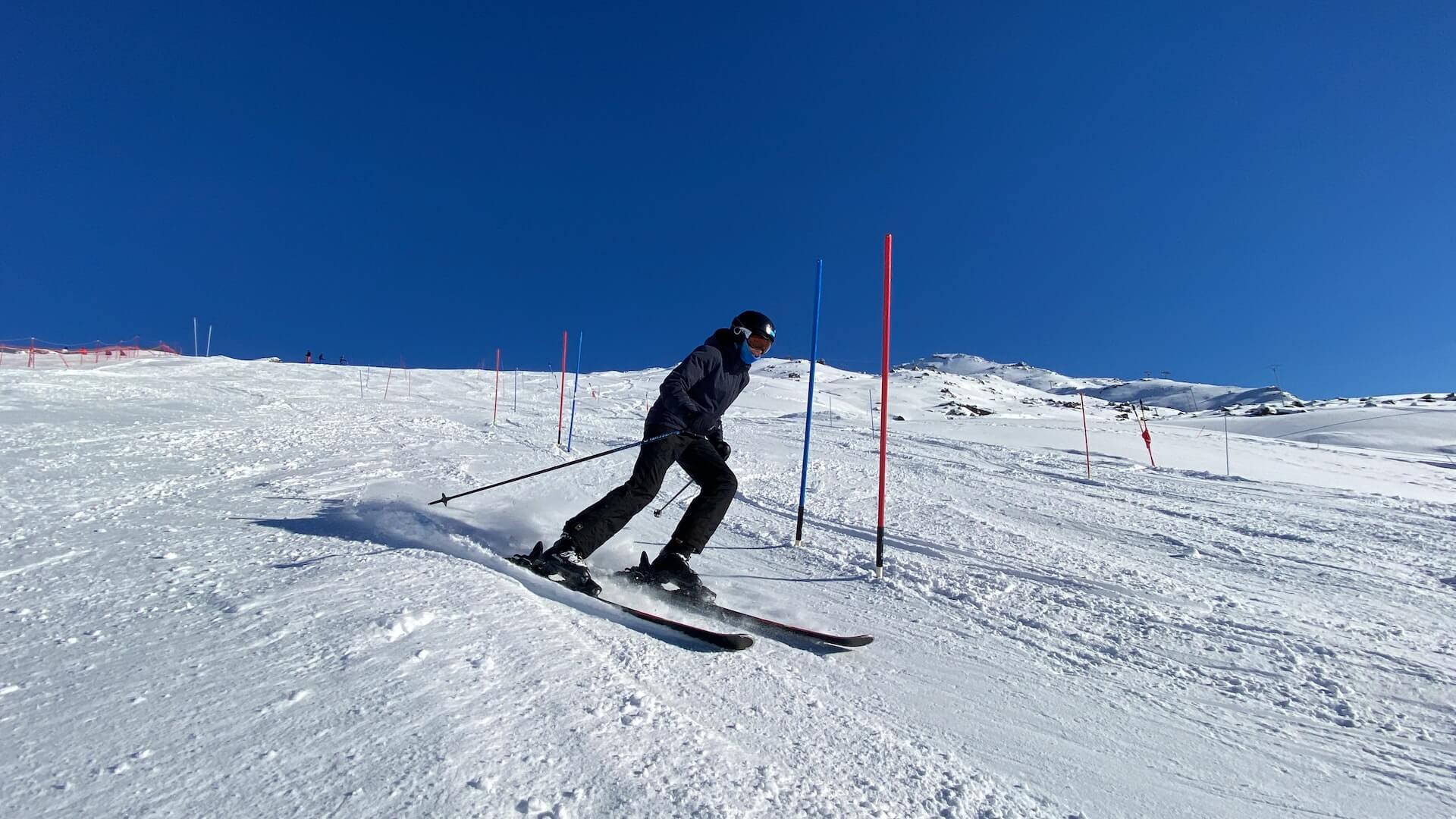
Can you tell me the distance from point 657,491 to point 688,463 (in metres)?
0.33

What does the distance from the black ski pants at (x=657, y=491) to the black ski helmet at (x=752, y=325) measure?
741mm

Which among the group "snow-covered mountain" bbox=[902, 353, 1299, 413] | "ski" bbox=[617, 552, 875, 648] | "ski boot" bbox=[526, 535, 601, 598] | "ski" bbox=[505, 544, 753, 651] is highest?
"snow-covered mountain" bbox=[902, 353, 1299, 413]

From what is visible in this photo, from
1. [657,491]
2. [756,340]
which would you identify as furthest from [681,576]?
[756,340]

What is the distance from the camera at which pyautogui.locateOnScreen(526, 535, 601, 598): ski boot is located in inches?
134

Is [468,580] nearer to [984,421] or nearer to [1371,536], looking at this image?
[1371,536]

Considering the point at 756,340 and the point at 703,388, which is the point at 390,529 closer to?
the point at 703,388

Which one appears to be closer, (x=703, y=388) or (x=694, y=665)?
(x=694, y=665)

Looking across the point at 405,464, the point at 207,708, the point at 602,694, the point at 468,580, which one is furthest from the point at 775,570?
the point at 405,464

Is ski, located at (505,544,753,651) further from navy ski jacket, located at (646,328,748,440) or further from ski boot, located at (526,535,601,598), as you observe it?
navy ski jacket, located at (646,328,748,440)

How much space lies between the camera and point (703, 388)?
4234mm

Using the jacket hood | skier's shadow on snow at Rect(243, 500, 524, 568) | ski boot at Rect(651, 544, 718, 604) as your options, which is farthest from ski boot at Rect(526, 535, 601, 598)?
the jacket hood

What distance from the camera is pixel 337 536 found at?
3.90 m

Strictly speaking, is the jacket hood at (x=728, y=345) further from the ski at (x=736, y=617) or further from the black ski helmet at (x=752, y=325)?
the ski at (x=736, y=617)

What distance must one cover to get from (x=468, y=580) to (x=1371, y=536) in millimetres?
7355
